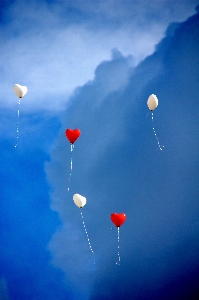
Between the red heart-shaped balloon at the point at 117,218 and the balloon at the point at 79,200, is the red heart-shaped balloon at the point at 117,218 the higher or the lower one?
the lower one

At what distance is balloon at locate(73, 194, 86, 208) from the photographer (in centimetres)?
304

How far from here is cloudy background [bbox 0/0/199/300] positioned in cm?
324

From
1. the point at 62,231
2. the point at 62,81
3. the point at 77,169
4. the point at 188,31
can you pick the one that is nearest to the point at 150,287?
the point at 62,231

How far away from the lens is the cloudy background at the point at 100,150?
3240 millimetres

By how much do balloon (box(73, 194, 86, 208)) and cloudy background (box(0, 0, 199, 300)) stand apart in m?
0.24

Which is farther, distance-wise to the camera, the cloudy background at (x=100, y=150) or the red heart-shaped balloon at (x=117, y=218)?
the cloudy background at (x=100, y=150)

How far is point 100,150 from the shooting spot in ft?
11.2

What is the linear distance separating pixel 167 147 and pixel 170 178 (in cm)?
32

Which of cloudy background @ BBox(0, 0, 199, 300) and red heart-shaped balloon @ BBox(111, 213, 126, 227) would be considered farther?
cloudy background @ BBox(0, 0, 199, 300)

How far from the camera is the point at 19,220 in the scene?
10.8ft

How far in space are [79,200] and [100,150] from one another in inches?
24.7

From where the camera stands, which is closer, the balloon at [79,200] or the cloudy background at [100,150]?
the balloon at [79,200]

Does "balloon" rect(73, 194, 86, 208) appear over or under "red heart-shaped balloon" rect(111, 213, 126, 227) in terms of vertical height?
over

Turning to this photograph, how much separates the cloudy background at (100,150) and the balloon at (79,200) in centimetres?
24
